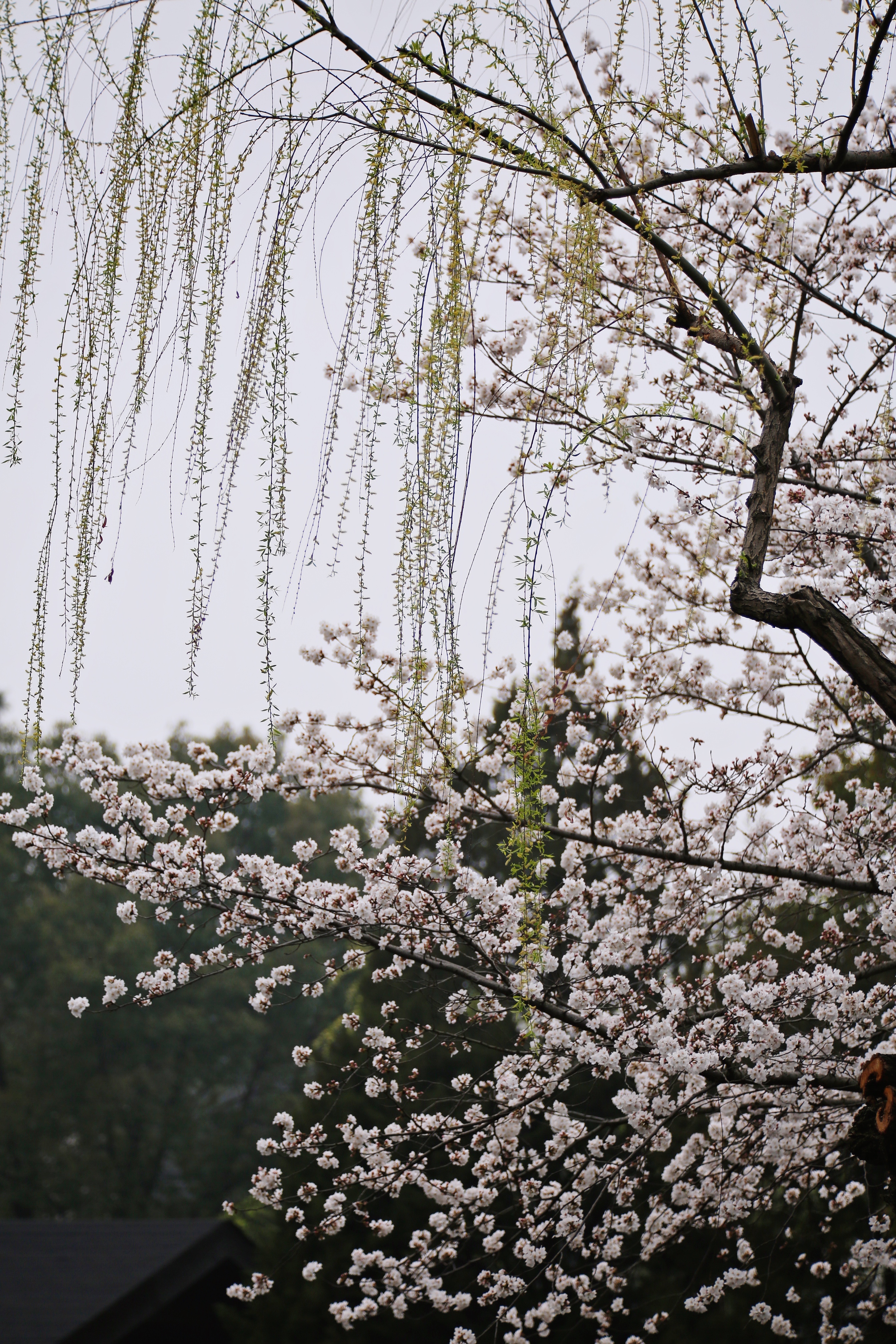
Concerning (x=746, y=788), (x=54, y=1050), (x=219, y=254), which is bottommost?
(x=54, y=1050)

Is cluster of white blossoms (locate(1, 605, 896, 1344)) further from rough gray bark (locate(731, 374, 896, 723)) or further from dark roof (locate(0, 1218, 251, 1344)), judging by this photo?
dark roof (locate(0, 1218, 251, 1344))

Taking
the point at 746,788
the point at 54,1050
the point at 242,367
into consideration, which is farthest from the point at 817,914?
the point at 54,1050

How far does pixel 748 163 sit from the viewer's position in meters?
2.80

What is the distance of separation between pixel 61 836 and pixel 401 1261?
7.68ft

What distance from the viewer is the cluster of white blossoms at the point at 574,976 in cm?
374

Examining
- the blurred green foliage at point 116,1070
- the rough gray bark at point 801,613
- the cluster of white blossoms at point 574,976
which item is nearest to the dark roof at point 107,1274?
the cluster of white blossoms at point 574,976

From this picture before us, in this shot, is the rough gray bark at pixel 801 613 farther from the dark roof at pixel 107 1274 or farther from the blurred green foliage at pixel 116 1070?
the blurred green foliage at pixel 116 1070

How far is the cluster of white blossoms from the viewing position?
12.3ft

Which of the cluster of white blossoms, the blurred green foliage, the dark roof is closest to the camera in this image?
the cluster of white blossoms

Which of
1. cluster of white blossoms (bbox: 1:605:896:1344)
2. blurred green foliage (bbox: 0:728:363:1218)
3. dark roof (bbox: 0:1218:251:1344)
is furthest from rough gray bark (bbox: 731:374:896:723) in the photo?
blurred green foliage (bbox: 0:728:363:1218)

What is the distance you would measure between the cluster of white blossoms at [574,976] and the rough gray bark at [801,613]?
1260mm

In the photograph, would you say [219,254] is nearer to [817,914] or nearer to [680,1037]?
[680,1037]

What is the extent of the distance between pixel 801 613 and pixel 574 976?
6.49 feet

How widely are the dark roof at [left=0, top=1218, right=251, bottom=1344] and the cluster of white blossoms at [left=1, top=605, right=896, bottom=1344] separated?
12.5 ft
